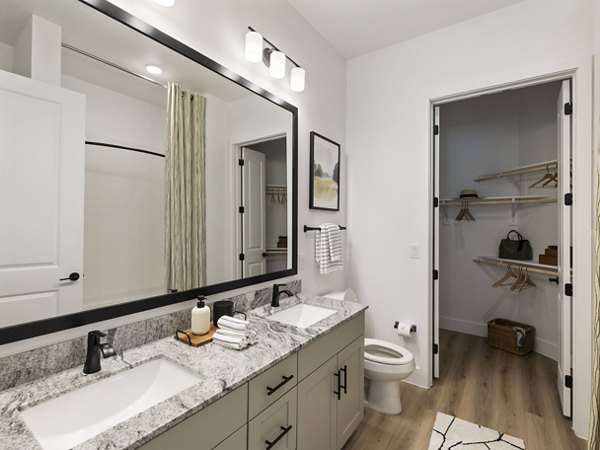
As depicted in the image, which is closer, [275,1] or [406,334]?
[275,1]

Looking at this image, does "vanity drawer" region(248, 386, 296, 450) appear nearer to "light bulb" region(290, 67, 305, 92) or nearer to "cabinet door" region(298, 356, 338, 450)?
"cabinet door" region(298, 356, 338, 450)

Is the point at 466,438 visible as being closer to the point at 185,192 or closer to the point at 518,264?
the point at 518,264

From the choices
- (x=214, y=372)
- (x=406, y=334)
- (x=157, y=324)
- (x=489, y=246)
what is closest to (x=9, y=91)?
(x=157, y=324)

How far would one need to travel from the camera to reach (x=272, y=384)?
1143 millimetres

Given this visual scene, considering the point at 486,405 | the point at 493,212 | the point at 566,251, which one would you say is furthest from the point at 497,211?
the point at 486,405

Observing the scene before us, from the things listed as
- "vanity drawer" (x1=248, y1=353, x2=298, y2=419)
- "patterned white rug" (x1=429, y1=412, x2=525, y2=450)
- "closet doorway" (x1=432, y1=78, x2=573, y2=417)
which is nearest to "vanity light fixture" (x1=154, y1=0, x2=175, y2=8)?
"vanity drawer" (x1=248, y1=353, x2=298, y2=419)

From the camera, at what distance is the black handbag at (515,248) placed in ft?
10.3

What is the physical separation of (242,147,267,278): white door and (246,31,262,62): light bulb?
496 mm

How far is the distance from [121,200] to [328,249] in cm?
154

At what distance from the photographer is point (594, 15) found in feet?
5.96

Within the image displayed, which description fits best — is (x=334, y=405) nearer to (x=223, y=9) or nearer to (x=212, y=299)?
(x=212, y=299)

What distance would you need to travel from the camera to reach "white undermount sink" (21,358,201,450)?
0.84 meters

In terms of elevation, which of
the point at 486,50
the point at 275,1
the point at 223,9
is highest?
the point at 275,1

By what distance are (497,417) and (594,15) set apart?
103 inches
